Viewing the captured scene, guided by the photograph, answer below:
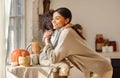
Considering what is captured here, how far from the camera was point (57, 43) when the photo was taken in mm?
1655

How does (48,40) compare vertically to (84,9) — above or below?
below

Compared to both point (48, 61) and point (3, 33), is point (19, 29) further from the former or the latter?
point (48, 61)

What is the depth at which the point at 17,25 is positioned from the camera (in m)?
3.40

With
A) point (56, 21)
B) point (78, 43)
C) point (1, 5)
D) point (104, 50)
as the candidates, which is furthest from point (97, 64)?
point (104, 50)

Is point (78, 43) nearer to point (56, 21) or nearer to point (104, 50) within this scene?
point (56, 21)

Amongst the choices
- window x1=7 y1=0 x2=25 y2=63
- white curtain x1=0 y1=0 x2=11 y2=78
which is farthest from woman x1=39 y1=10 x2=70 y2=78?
window x1=7 y1=0 x2=25 y2=63

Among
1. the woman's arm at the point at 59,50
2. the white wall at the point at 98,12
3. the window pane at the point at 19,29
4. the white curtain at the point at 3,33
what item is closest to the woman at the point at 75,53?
the woman's arm at the point at 59,50

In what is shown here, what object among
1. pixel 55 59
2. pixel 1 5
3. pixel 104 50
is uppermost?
pixel 1 5

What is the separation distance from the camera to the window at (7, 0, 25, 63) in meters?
3.19

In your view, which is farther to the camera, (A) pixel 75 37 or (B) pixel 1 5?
(B) pixel 1 5

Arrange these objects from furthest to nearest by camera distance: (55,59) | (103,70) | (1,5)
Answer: (1,5) < (103,70) < (55,59)

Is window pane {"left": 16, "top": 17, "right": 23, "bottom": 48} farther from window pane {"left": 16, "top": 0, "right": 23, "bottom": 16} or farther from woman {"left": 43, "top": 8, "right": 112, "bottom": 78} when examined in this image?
woman {"left": 43, "top": 8, "right": 112, "bottom": 78}

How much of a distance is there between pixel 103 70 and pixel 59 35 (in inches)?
15.6

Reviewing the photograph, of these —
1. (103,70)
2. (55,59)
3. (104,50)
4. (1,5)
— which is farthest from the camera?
(104,50)
